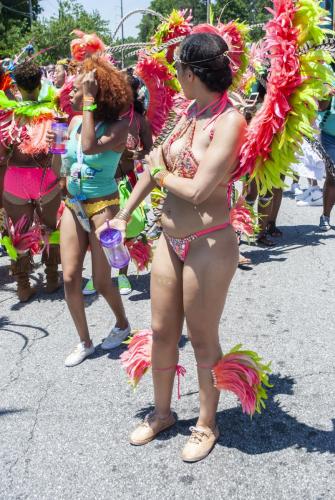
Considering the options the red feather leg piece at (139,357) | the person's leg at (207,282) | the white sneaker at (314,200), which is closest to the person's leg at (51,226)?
the red feather leg piece at (139,357)

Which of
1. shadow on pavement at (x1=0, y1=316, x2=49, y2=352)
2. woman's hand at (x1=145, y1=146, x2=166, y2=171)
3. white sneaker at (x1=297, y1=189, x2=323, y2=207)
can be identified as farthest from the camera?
white sneaker at (x1=297, y1=189, x2=323, y2=207)

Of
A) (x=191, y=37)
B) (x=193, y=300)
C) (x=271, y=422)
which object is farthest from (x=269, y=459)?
(x=191, y=37)

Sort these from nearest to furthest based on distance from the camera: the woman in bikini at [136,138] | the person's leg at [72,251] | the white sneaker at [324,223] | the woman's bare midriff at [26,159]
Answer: the person's leg at [72,251] < the woman in bikini at [136,138] < the woman's bare midriff at [26,159] < the white sneaker at [324,223]

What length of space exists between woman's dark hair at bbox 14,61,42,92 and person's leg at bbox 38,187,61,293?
86 centimetres

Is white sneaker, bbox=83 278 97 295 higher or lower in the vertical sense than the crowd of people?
lower

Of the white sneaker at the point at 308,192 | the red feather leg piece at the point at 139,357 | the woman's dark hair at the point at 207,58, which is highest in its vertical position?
the woman's dark hair at the point at 207,58

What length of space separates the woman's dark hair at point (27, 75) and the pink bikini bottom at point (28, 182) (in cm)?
64

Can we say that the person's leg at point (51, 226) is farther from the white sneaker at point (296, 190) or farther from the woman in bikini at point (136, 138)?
the white sneaker at point (296, 190)

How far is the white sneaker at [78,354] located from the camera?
3410 mm

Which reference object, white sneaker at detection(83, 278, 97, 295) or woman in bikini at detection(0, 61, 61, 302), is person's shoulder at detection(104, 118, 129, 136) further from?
white sneaker at detection(83, 278, 97, 295)

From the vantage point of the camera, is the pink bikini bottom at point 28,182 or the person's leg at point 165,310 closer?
the person's leg at point 165,310

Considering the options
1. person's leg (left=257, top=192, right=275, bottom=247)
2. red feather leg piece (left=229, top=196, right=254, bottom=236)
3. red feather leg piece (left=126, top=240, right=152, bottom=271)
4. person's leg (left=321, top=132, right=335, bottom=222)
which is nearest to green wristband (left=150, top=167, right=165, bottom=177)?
red feather leg piece (left=126, top=240, right=152, bottom=271)

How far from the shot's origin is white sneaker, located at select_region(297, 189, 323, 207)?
7.94 metres

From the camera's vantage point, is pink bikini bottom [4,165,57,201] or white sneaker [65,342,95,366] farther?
pink bikini bottom [4,165,57,201]
